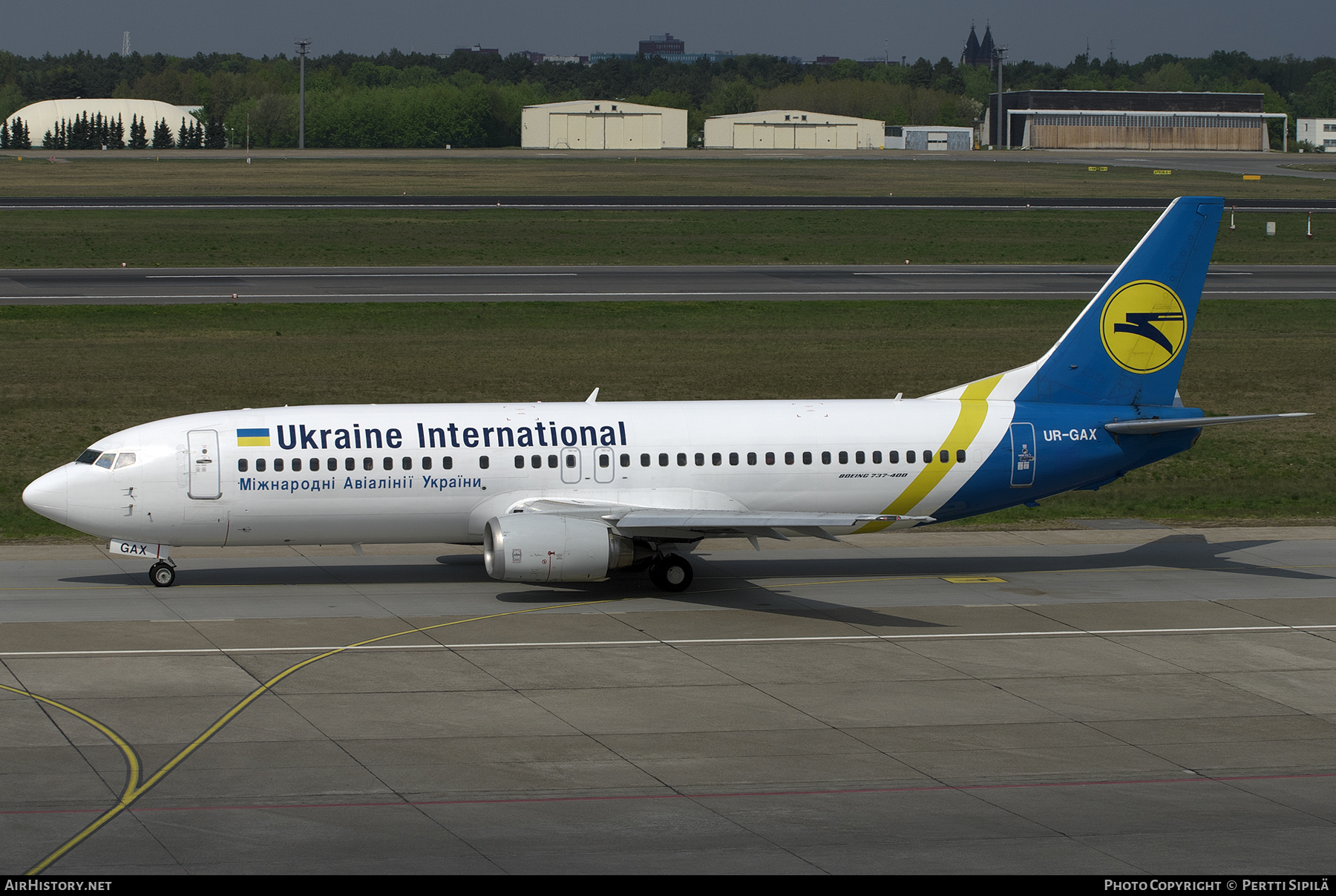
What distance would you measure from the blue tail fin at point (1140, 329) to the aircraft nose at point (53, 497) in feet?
68.8

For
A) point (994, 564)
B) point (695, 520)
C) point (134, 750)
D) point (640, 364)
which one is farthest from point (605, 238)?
point (134, 750)

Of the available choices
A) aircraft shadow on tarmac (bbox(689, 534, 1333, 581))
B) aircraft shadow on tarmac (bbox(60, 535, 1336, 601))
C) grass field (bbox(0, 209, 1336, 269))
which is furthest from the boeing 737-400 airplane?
grass field (bbox(0, 209, 1336, 269))

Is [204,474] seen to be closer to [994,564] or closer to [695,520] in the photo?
[695,520]

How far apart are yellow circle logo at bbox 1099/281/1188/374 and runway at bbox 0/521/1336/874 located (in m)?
5.00

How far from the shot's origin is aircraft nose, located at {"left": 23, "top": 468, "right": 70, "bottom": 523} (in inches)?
1227

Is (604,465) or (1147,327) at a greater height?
(1147,327)

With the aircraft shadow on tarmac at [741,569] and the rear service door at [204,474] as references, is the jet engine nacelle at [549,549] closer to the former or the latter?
the aircraft shadow on tarmac at [741,569]

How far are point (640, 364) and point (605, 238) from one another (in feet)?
147

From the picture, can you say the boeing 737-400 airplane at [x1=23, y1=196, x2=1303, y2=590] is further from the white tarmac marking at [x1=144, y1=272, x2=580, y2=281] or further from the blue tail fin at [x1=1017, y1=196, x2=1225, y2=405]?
the white tarmac marking at [x1=144, y1=272, x2=580, y2=281]

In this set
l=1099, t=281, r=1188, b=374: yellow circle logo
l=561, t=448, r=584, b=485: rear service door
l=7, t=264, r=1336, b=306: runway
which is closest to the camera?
l=561, t=448, r=584, b=485: rear service door

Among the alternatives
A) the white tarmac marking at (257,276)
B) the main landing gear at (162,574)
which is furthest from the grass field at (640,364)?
the white tarmac marking at (257,276)

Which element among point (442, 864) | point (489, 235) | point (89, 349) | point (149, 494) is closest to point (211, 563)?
point (149, 494)

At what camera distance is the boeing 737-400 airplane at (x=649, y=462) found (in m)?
31.1

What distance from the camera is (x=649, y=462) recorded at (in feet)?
106
